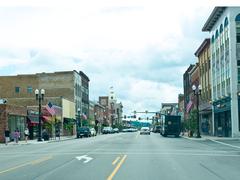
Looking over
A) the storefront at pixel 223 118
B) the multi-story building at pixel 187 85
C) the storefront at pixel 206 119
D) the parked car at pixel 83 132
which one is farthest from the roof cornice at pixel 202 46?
the parked car at pixel 83 132

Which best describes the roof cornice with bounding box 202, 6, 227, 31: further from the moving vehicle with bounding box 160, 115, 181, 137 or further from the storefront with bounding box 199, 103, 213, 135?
the moving vehicle with bounding box 160, 115, 181, 137

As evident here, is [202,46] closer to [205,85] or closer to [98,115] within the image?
[205,85]

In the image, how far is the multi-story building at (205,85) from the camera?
7312cm

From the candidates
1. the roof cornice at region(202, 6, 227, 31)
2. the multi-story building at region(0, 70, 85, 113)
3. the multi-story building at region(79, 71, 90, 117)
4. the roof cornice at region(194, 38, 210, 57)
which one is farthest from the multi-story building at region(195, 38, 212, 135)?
the multi-story building at region(79, 71, 90, 117)

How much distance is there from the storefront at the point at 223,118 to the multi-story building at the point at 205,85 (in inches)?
182

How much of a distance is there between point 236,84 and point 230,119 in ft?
14.7

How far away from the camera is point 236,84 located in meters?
55.3

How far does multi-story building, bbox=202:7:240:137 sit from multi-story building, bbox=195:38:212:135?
13.8ft

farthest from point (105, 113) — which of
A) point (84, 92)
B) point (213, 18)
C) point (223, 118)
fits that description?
point (223, 118)

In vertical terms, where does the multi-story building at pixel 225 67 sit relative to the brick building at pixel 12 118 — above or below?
above

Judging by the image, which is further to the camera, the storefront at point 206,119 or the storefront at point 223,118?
the storefront at point 206,119

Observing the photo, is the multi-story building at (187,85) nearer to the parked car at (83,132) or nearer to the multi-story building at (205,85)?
the multi-story building at (205,85)

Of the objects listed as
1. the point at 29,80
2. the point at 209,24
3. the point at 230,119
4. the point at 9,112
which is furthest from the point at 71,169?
the point at 29,80

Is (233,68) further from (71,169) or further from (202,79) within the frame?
(71,169)
